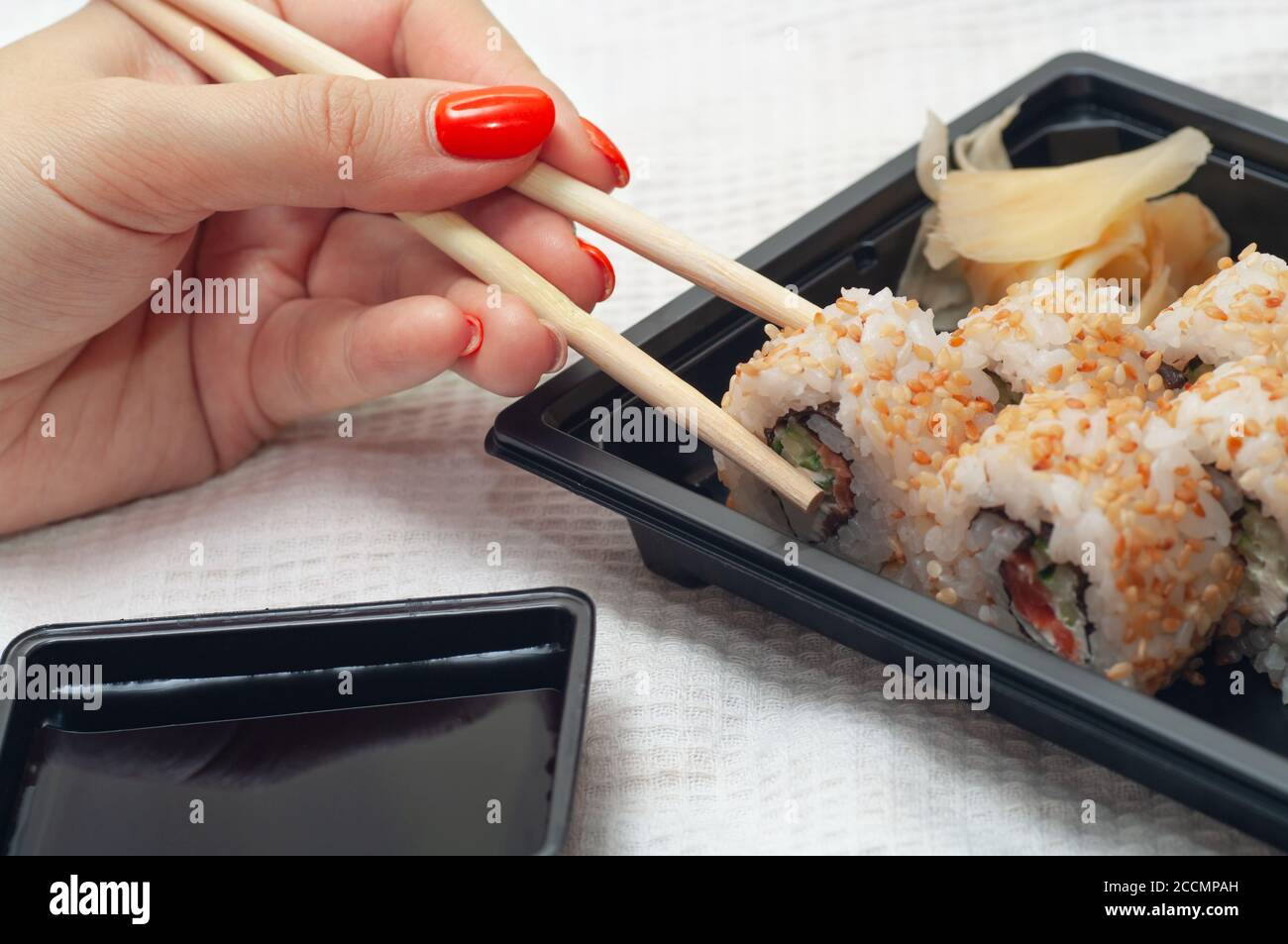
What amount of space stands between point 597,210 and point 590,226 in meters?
0.03

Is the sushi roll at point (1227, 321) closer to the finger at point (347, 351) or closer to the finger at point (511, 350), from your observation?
the finger at point (511, 350)

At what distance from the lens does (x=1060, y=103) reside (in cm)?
223

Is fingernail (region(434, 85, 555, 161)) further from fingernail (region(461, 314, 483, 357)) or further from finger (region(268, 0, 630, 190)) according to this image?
fingernail (region(461, 314, 483, 357))

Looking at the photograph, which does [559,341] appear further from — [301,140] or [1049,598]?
[1049,598]

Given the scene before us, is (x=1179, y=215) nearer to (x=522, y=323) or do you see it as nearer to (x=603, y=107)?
(x=522, y=323)

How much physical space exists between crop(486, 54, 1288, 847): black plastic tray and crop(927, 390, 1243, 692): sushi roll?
0.08 m

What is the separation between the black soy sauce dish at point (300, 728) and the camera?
1.49 m

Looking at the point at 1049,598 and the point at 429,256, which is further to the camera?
the point at 429,256

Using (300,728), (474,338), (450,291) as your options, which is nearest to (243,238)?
(450,291)

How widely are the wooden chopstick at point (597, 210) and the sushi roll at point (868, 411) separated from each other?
46mm

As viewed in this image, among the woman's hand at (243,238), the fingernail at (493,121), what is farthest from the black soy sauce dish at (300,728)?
the fingernail at (493,121)

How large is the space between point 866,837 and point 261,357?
112cm

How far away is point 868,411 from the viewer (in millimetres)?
1556
